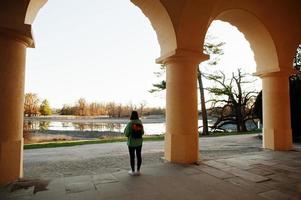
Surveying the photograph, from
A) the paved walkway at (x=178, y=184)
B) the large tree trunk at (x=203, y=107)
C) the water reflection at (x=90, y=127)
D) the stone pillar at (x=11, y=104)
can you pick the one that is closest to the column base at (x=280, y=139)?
the paved walkway at (x=178, y=184)

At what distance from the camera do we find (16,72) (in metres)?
4.78

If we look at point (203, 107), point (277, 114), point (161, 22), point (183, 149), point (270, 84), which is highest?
point (161, 22)

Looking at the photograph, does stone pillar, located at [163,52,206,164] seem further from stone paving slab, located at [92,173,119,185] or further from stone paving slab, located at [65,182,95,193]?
stone paving slab, located at [65,182,95,193]

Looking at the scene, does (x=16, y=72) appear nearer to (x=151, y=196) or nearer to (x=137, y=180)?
(x=137, y=180)

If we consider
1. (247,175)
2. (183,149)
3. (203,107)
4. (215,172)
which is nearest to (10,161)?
(183,149)

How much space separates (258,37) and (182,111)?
4.59 meters

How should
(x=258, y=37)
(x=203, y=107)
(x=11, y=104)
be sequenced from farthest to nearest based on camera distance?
(x=203, y=107) < (x=258, y=37) < (x=11, y=104)

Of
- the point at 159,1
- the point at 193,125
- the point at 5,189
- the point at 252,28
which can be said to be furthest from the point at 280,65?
the point at 5,189

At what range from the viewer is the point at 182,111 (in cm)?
632

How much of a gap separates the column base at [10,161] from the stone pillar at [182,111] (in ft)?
11.6

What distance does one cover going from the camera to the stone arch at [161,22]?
248 inches

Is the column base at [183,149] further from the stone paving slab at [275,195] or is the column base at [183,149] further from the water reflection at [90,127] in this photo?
the water reflection at [90,127]

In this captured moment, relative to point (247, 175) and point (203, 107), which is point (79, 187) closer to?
point (247, 175)

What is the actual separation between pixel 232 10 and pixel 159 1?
277 centimetres
